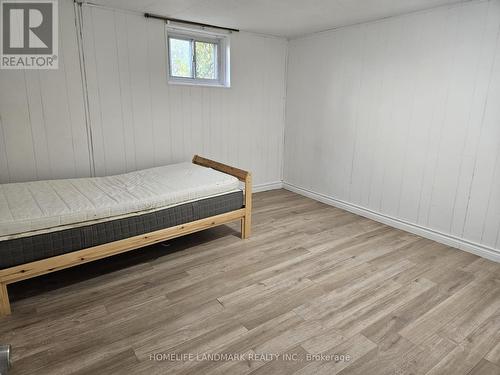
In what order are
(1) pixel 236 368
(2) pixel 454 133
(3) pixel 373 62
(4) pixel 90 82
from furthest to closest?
(3) pixel 373 62 → (4) pixel 90 82 → (2) pixel 454 133 → (1) pixel 236 368

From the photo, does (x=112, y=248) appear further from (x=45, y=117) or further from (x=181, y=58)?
(x=181, y=58)

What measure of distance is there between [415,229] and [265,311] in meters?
2.08

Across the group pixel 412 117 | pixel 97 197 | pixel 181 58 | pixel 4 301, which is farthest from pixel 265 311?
pixel 181 58

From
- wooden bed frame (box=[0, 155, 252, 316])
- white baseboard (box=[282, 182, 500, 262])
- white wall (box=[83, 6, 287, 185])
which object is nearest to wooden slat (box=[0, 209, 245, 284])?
wooden bed frame (box=[0, 155, 252, 316])

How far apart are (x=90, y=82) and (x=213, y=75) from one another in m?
1.52

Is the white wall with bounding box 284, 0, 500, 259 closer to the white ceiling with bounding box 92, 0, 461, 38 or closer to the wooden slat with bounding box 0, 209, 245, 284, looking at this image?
the white ceiling with bounding box 92, 0, 461, 38

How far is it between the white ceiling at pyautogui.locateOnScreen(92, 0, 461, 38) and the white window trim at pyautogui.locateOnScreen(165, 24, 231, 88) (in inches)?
8.4

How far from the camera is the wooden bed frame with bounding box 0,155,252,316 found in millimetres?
1964

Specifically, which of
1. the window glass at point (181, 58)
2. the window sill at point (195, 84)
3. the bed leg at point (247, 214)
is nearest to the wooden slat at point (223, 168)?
the bed leg at point (247, 214)

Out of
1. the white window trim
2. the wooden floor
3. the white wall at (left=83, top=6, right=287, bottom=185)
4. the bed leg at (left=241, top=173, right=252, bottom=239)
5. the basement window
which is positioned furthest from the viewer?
the basement window

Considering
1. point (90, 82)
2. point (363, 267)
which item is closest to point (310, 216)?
point (363, 267)

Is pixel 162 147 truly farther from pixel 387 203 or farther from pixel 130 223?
pixel 387 203

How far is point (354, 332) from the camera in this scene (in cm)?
189

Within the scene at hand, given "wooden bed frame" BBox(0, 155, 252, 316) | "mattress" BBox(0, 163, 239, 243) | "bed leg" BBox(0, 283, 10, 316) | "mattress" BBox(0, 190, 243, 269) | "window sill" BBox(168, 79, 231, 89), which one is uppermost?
"window sill" BBox(168, 79, 231, 89)
